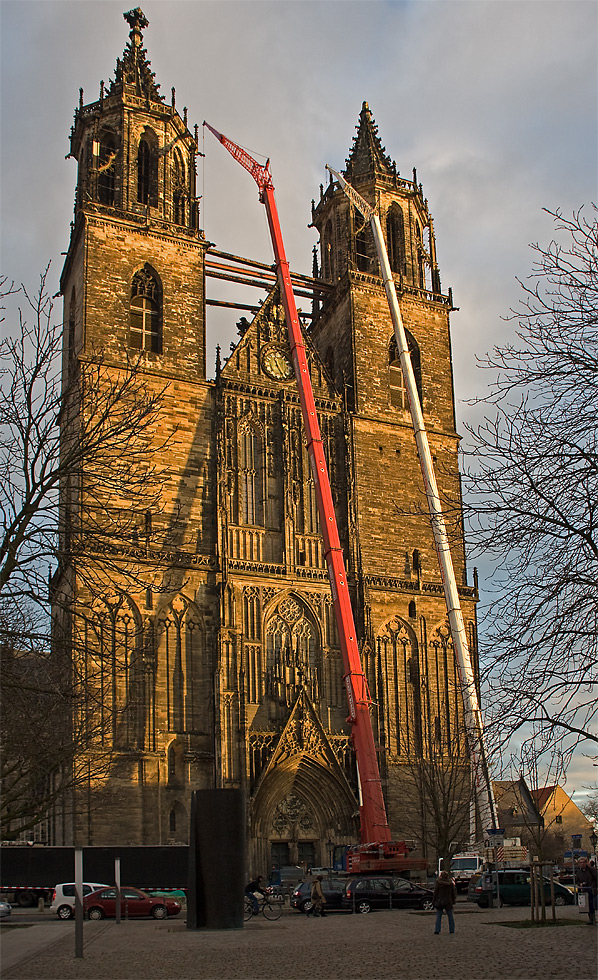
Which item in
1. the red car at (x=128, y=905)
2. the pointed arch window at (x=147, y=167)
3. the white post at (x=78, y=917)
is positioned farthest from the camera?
the pointed arch window at (x=147, y=167)

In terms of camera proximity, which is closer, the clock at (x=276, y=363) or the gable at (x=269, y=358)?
the gable at (x=269, y=358)

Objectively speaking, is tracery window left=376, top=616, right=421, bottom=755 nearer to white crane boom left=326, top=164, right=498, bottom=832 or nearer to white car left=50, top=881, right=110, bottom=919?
white crane boom left=326, top=164, right=498, bottom=832

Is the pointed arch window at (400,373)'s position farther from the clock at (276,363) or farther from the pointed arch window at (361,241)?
the clock at (276,363)

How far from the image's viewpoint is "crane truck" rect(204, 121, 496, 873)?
29406 millimetres

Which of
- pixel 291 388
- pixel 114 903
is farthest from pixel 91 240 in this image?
pixel 114 903

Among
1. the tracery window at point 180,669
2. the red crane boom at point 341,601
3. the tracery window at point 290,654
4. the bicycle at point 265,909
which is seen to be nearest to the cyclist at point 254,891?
the bicycle at point 265,909

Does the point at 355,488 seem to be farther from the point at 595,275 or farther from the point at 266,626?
the point at 595,275

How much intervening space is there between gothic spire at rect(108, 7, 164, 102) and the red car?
98.6 feet

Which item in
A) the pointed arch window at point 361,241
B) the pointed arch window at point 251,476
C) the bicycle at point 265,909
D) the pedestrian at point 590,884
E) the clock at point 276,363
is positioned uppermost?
the pointed arch window at point 361,241

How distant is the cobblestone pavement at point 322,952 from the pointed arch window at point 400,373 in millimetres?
25184

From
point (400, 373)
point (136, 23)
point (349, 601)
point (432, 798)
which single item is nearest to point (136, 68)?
point (136, 23)

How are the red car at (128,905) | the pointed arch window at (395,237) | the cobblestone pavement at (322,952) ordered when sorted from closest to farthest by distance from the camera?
the cobblestone pavement at (322,952) < the red car at (128,905) < the pointed arch window at (395,237)

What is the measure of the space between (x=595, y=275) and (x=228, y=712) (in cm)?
2629

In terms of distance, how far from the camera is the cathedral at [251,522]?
35.3m
